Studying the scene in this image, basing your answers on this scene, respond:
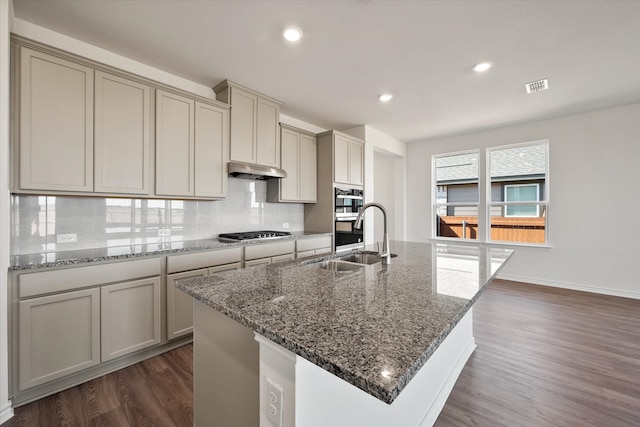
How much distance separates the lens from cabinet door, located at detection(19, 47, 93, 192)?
185 cm

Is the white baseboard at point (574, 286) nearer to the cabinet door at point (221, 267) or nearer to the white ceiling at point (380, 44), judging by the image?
the white ceiling at point (380, 44)

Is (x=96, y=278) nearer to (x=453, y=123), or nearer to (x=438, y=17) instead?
(x=438, y=17)

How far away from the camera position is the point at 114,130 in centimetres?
224

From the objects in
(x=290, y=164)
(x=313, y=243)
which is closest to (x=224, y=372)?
(x=313, y=243)

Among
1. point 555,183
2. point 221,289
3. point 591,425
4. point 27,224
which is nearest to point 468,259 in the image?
point 591,425

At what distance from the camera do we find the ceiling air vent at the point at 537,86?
3.02m

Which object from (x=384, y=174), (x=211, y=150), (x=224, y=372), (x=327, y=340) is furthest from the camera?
(x=384, y=174)

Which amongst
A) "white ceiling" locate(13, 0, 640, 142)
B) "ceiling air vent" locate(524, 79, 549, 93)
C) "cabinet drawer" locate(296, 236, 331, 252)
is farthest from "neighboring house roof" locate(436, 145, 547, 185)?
"cabinet drawer" locate(296, 236, 331, 252)

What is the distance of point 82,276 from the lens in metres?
1.90

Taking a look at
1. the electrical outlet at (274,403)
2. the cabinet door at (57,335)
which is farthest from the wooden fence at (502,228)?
the cabinet door at (57,335)

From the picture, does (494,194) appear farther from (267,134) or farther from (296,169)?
(267,134)

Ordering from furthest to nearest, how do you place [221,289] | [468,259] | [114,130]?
[114,130] → [468,259] → [221,289]

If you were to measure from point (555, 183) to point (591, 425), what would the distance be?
149 inches

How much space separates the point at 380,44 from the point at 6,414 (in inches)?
142
